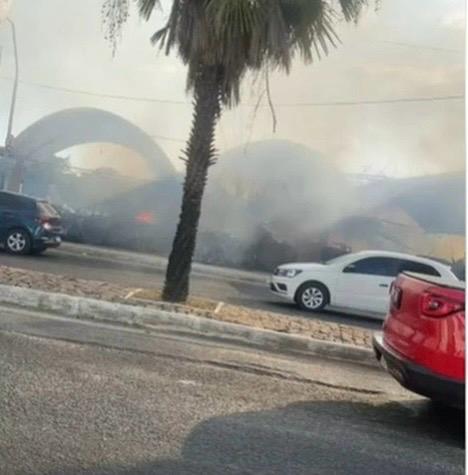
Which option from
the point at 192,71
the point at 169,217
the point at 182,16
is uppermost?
the point at 182,16

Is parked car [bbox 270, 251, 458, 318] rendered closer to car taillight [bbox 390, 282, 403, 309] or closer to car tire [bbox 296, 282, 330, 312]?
car tire [bbox 296, 282, 330, 312]

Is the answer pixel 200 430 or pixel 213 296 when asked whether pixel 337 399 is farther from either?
pixel 213 296

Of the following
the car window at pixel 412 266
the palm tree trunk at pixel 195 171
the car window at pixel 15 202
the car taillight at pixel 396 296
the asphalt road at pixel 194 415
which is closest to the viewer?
the asphalt road at pixel 194 415

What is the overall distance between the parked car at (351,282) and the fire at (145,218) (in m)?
9.13

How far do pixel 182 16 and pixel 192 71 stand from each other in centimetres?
72

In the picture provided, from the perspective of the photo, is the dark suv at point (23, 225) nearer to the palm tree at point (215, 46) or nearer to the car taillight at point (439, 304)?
the palm tree at point (215, 46)

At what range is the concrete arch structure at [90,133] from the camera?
22.2 m

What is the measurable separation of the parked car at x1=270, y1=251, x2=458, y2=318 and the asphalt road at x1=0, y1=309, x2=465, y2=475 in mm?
5055

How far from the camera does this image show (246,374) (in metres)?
5.24

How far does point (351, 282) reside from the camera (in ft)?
36.0

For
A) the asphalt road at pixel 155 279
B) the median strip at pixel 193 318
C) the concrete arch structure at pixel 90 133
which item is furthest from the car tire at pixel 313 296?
the concrete arch structure at pixel 90 133

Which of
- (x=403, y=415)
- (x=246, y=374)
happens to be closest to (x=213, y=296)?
(x=246, y=374)

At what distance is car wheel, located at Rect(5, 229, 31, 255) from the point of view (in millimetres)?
13508

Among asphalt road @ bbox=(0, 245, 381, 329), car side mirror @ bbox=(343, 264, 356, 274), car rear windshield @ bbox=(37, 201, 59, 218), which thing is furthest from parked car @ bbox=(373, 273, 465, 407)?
car rear windshield @ bbox=(37, 201, 59, 218)
